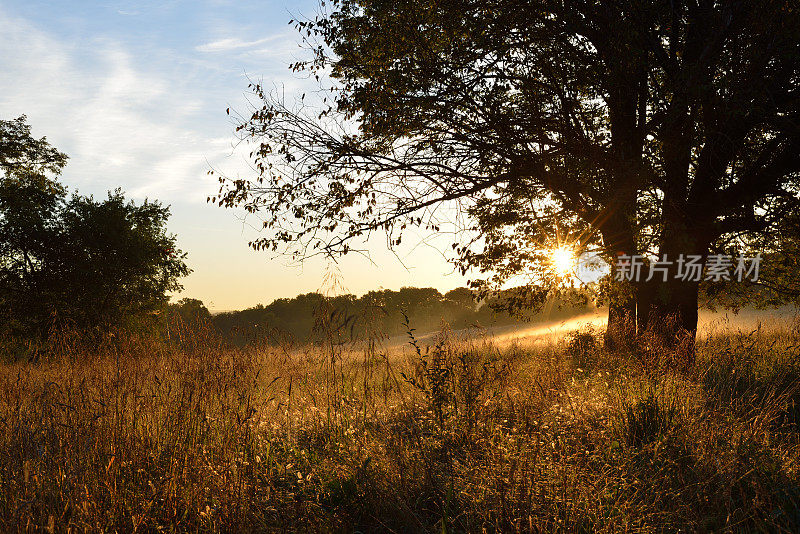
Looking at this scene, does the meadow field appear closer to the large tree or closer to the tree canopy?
the large tree

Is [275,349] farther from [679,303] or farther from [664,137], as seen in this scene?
[679,303]

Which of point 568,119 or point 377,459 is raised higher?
point 568,119

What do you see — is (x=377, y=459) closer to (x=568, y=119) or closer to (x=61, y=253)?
(x=568, y=119)

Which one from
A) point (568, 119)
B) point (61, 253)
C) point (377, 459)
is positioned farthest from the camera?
point (61, 253)

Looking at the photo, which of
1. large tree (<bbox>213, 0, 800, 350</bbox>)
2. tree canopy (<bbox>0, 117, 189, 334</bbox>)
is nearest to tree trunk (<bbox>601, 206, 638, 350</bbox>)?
large tree (<bbox>213, 0, 800, 350</bbox>)

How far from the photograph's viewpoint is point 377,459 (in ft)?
15.6

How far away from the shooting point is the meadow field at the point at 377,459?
3682 millimetres

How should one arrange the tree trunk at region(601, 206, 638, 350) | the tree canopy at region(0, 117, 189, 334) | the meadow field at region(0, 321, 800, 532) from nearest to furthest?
the meadow field at region(0, 321, 800, 532) < the tree trunk at region(601, 206, 638, 350) < the tree canopy at region(0, 117, 189, 334)

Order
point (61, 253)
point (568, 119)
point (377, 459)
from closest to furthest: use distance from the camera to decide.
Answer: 1. point (377, 459)
2. point (568, 119)
3. point (61, 253)

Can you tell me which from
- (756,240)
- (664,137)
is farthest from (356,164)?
(756,240)

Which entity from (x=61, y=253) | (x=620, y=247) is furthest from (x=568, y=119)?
(x=61, y=253)

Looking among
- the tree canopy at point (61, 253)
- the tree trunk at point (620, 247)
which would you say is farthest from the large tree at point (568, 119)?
the tree canopy at point (61, 253)

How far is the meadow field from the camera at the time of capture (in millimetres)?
3682

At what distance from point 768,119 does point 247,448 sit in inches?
333
